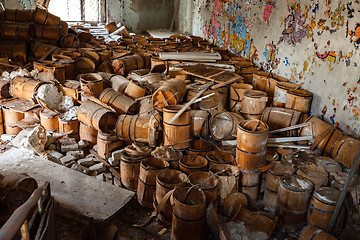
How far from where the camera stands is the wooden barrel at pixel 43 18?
9.34m

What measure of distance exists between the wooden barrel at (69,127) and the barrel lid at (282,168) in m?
3.96

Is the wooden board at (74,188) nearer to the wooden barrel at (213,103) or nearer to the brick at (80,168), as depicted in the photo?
the brick at (80,168)

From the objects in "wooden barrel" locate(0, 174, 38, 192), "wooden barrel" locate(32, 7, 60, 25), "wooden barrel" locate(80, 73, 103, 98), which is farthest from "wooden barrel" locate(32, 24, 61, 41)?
"wooden barrel" locate(0, 174, 38, 192)

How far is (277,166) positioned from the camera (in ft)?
14.6

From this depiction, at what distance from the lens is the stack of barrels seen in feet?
14.3

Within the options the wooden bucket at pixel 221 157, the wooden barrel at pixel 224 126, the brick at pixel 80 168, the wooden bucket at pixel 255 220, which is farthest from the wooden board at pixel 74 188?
the wooden barrel at pixel 224 126

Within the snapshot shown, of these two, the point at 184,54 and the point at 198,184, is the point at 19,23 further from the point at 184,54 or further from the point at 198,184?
the point at 198,184

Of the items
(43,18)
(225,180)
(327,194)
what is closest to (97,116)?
(225,180)

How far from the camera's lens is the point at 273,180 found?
14.2 feet

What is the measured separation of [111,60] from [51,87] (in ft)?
7.69

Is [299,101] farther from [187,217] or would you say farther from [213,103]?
[187,217]

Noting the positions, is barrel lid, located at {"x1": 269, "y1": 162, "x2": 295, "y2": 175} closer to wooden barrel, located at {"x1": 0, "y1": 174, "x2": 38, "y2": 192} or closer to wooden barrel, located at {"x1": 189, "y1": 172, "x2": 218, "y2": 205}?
wooden barrel, located at {"x1": 189, "y1": 172, "x2": 218, "y2": 205}

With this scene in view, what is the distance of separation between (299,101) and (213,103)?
150cm

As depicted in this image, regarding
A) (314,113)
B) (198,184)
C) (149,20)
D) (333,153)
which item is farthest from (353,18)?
(149,20)
